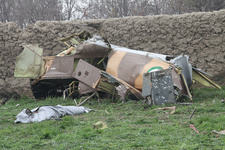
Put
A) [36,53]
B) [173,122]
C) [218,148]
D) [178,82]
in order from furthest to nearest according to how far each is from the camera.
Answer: [36,53]
[178,82]
[173,122]
[218,148]

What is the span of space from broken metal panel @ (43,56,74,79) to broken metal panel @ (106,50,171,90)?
1.39m

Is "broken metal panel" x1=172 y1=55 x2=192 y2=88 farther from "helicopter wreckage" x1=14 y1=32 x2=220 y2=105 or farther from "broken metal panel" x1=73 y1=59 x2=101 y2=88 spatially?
"broken metal panel" x1=73 y1=59 x2=101 y2=88

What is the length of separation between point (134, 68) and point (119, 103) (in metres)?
1.13

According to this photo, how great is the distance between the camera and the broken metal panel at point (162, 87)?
889 centimetres

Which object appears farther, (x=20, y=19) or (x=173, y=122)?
(x=20, y=19)

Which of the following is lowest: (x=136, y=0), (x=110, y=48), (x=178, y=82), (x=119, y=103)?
(x=119, y=103)

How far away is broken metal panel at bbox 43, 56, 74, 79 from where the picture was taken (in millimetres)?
11391

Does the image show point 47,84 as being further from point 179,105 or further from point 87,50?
point 179,105

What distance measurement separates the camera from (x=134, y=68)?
33.4ft

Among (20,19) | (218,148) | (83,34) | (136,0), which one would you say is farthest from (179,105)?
(20,19)

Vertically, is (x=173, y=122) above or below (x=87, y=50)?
below

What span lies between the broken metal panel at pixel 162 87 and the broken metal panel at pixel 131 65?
2.30ft

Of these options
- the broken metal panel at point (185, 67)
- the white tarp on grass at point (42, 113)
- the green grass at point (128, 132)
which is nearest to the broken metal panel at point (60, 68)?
the white tarp on grass at point (42, 113)

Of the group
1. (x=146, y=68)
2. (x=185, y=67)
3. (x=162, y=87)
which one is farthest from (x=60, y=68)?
(x=185, y=67)
